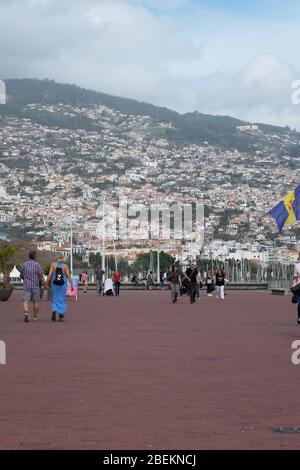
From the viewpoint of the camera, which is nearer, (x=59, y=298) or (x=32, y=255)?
(x=32, y=255)

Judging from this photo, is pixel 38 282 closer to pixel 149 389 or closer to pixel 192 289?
pixel 149 389

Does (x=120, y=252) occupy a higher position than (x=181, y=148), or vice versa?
(x=181, y=148)

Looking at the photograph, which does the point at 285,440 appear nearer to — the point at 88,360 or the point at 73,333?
the point at 88,360

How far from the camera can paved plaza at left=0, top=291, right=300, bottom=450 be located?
302 inches

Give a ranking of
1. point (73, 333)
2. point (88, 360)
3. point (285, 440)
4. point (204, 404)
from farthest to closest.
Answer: point (73, 333)
point (88, 360)
point (204, 404)
point (285, 440)

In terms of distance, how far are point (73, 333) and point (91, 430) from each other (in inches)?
376

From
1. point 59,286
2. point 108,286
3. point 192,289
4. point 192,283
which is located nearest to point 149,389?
point 59,286

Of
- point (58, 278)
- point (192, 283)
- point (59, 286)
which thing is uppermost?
point (58, 278)

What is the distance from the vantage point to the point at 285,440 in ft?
24.6

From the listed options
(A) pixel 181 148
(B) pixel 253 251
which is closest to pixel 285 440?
(B) pixel 253 251

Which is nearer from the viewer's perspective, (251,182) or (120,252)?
(120,252)

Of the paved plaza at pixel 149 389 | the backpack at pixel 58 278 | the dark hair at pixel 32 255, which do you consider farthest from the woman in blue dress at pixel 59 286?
the paved plaza at pixel 149 389

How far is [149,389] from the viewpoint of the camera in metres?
10.1

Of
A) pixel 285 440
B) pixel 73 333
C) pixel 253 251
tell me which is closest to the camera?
pixel 285 440
